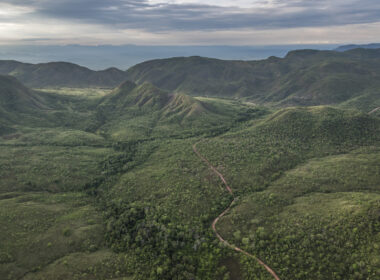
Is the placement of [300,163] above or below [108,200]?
above

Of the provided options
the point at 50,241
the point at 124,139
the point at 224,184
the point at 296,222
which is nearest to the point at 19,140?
the point at 124,139

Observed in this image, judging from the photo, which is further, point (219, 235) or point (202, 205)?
point (202, 205)

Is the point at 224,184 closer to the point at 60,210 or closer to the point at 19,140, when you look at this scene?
the point at 60,210

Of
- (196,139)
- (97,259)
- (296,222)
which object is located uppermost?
(196,139)

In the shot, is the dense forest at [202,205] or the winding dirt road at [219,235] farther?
the dense forest at [202,205]

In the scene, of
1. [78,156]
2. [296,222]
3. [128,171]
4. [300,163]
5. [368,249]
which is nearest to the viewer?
[368,249]

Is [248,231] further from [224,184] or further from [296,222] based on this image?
[224,184]

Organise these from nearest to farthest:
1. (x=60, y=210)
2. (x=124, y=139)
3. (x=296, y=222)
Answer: (x=296, y=222)
(x=60, y=210)
(x=124, y=139)

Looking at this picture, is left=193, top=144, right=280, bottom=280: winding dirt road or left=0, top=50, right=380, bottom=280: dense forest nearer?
left=193, top=144, right=280, bottom=280: winding dirt road

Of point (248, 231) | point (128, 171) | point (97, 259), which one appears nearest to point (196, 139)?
point (128, 171)

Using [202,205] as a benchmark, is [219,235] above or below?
below

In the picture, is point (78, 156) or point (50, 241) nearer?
point (50, 241)
